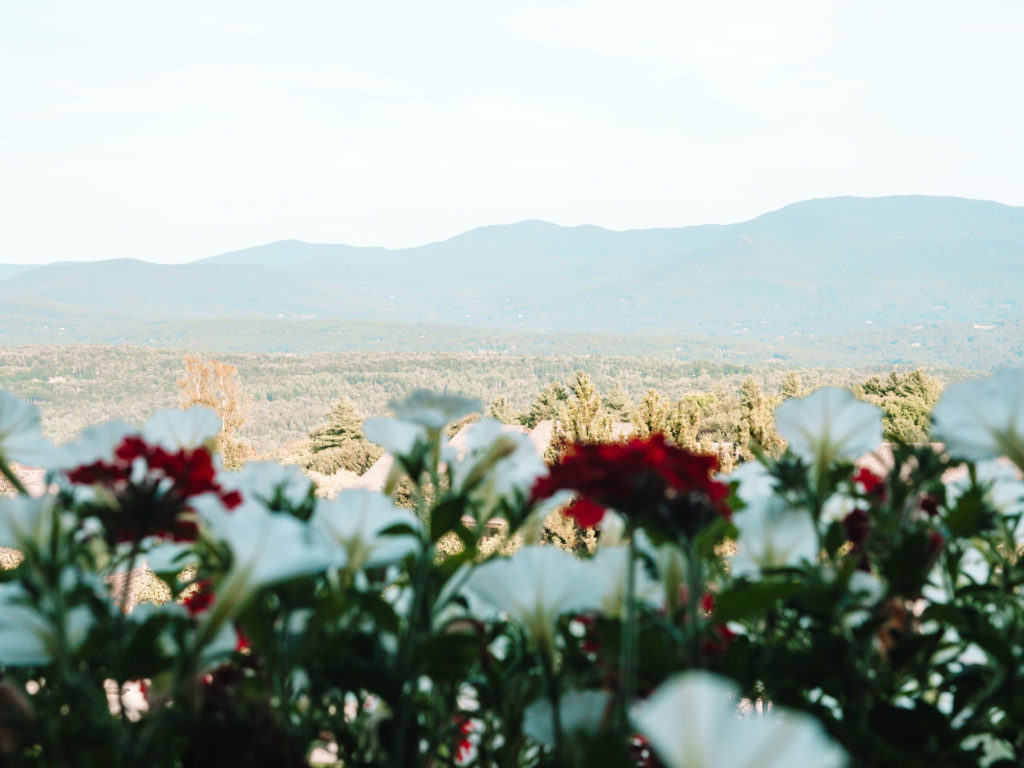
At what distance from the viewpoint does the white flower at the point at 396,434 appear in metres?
0.58

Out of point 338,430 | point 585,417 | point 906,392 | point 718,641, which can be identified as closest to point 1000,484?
point 718,641

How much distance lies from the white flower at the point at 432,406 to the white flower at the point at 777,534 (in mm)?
250

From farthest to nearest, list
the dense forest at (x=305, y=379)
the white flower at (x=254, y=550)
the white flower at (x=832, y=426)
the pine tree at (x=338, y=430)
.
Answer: the dense forest at (x=305, y=379) → the pine tree at (x=338, y=430) → the white flower at (x=832, y=426) → the white flower at (x=254, y=550)

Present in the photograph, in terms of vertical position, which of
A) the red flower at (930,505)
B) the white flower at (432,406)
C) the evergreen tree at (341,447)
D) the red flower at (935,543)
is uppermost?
the white flower at (432,406)

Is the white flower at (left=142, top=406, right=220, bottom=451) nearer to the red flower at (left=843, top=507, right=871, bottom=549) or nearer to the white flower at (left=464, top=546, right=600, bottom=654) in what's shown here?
the white flower at (left=464, top=546, right=600, bottom=654)

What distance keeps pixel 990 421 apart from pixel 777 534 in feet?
0.61

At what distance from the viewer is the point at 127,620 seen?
21.5 inches

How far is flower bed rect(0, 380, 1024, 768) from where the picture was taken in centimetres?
46

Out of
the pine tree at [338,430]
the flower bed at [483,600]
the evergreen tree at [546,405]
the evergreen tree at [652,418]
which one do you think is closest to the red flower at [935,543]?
the flower bed at [483,600]

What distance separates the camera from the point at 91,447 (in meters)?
0.58

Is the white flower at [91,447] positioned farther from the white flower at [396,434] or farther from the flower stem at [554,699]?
the flower stem at [554,699]

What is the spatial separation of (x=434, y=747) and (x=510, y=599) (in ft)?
0.47

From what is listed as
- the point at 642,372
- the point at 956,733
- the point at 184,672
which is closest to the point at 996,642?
the point at 956,733

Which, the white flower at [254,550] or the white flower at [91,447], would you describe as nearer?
the white flower at [254,550]
